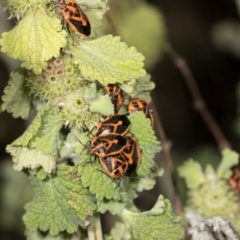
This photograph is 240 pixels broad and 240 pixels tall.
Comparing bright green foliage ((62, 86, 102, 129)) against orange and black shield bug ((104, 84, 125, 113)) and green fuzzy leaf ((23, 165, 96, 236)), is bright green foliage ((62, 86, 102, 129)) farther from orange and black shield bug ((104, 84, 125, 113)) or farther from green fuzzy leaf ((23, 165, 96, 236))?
green fuzzy leaf ((23, 165, 96, 236))

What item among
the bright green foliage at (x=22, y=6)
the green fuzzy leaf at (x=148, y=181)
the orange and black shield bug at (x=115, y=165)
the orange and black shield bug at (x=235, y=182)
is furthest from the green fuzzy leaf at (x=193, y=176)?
the bright green foliage at (x=22, y=6)

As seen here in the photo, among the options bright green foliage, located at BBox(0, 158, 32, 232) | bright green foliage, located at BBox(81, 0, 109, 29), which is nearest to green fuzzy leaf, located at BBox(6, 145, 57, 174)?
bright green foliage, located at BBox(81, 0, 109, 29)

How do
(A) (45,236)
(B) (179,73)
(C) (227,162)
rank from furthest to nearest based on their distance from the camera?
1. (B) (179,73)
2. (C) (227,162)
3. (A) (45,236)

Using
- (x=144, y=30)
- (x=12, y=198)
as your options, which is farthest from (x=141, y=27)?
(x=12, y=198)

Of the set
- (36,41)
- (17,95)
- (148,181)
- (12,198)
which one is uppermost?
(36,41)

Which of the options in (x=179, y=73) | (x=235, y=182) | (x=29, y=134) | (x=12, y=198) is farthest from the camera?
(x=179, y=73)

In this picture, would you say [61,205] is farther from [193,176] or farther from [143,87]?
[193,176]

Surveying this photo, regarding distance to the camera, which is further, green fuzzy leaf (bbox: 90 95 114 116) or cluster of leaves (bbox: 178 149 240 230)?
cluster of leaves (bbox: 178 149 240 230)
